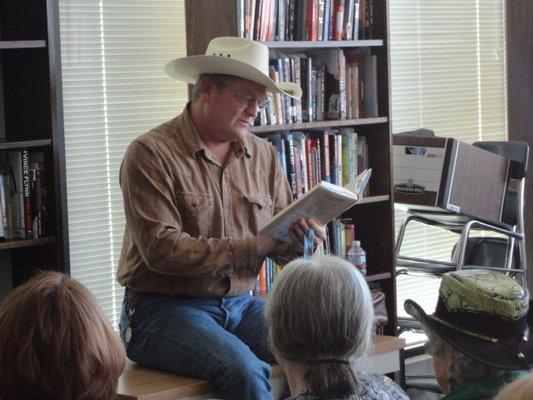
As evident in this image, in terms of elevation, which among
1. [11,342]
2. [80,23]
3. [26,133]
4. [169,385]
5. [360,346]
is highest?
[80,23]

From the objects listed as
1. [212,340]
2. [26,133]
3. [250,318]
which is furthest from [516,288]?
[26,133]

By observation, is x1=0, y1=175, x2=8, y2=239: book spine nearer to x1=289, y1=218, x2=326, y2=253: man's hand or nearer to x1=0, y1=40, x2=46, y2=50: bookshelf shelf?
x1=0, y1=40, x2=46, y2=50: bookshelf shelf

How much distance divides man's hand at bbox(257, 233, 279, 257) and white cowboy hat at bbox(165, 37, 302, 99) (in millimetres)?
548

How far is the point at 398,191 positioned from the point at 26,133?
181 cm

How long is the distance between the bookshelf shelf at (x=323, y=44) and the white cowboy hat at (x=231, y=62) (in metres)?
0.42

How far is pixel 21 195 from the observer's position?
345 cm

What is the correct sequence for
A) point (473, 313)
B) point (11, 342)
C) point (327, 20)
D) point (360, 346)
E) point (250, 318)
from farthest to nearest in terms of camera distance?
1. point (327, 20)
2. point (250, 318)
3. point (360, 346)
4. point (473, 313)
5. point (11, 342)

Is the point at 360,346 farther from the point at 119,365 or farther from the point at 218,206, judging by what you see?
the point at 218,206

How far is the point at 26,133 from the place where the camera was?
356 cm

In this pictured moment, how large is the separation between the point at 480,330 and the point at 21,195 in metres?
1.94

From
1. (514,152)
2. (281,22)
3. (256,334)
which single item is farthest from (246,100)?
(514,152)

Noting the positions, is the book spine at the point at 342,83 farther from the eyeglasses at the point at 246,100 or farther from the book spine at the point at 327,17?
the eyeglasses at the point at 246,100

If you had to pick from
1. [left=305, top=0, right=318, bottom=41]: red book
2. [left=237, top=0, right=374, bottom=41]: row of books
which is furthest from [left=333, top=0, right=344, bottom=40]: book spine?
[left=305, top=0, right=318, bottom=41]: red book

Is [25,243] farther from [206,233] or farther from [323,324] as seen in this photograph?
[323,324]
